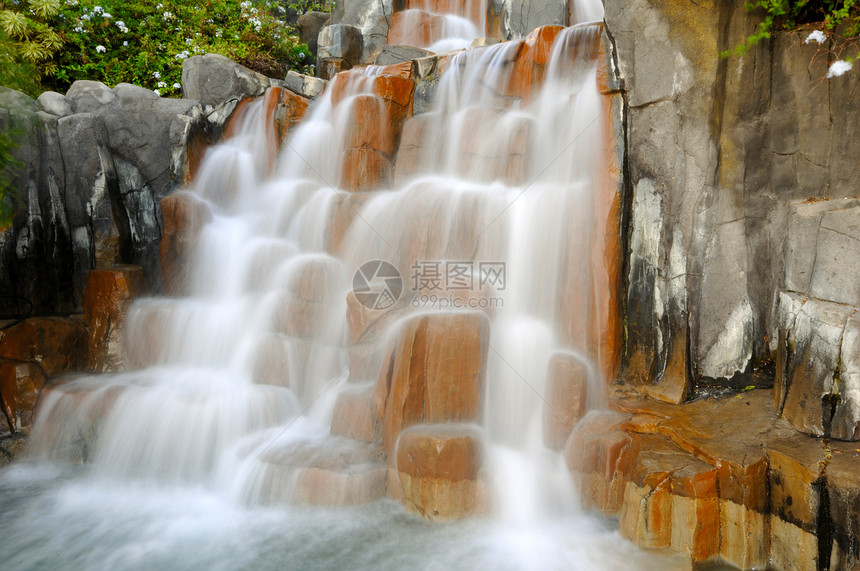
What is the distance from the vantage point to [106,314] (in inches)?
264

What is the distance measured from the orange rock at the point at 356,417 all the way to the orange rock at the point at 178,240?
10.8ft

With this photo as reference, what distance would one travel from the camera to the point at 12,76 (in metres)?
4.29

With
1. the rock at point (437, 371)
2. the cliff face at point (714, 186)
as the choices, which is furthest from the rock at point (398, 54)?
the rock at point (437, 371)

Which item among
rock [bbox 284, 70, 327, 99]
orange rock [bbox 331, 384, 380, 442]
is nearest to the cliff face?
orange rock [bbox 331, 384, 380, 442]

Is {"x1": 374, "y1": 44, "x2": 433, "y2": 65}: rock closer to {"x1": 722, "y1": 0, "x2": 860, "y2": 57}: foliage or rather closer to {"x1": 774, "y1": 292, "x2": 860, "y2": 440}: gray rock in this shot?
{"x1": 722, "y1": 0, "x2": 860, "y2": 57}: foliage

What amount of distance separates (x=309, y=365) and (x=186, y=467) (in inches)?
59.9

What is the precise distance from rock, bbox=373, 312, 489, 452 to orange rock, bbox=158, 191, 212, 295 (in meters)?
3.91

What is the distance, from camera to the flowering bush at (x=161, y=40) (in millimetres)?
9633

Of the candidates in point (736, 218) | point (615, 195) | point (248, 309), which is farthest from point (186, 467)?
point (736, 218)

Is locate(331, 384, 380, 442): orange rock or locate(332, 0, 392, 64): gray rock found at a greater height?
locate(332, 0, 392, 64): gray rock

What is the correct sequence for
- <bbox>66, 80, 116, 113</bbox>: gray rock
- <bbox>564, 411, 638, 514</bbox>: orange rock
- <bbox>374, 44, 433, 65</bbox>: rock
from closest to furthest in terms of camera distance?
<bbox>564, 411, 638, 514</bbox>: orange rock < <bbox>66, 80, 116, 113</bbox>: gray rock < <bbox>374, 44, 433, 65</bbox>: rock

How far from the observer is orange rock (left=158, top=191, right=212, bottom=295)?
7355 millimetres

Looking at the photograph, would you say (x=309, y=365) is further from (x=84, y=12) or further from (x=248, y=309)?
(x=84, y=12)

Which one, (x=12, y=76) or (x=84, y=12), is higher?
(x=84, y=12)
